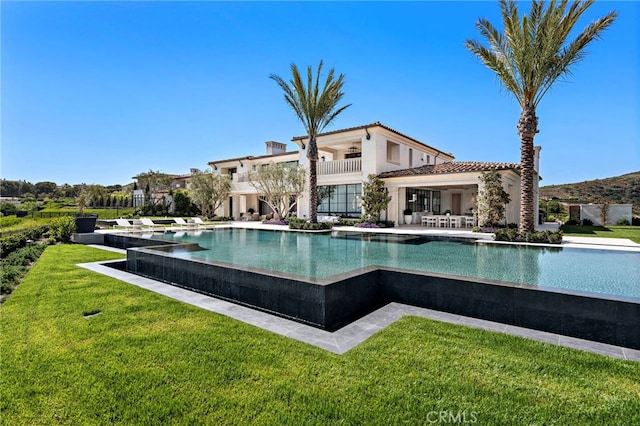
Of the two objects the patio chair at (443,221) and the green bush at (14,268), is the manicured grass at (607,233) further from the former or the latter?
the green bush at (14,268)

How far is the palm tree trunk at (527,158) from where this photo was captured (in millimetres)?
14484

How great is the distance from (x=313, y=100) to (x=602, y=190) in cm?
6142

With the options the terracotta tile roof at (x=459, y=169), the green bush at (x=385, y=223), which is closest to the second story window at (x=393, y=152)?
the terracotta tile roof at (x=459, y=169)

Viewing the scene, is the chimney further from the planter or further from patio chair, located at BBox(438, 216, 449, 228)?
the planter

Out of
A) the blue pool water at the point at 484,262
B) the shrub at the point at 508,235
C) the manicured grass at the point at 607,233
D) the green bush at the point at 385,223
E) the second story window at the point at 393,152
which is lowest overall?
the blue pool water at the point at 484,262

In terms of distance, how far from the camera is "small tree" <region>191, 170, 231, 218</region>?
103ft

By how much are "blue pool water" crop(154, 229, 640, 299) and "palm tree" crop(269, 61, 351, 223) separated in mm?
11089

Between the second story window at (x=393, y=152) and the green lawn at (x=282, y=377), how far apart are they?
22.1 m

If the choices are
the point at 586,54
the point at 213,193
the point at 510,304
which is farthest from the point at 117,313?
the point at 213,193

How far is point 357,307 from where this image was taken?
601 centimetres

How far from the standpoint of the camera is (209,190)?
31641 millimetres

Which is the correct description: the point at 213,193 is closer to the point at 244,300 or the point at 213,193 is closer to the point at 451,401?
the point at 244,300

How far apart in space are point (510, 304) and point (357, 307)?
8.29 ft
